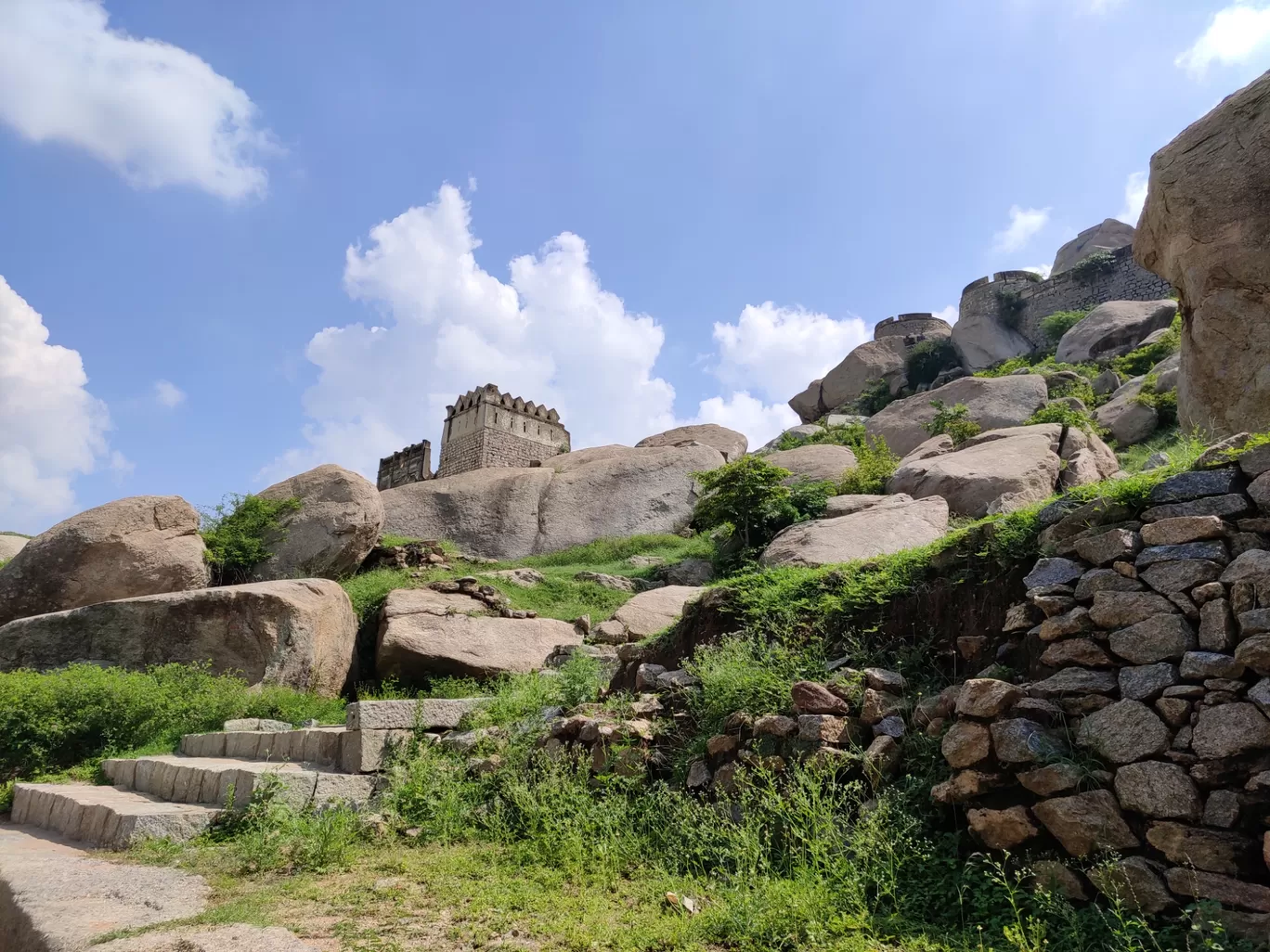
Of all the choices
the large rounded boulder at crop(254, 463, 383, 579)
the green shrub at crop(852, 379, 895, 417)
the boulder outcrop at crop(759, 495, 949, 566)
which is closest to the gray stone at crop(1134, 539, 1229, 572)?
the boulder outcrop at crop(759, 495, 949, 566)

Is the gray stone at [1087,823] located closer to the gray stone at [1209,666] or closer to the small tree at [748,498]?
the gray stone at [1209,666]

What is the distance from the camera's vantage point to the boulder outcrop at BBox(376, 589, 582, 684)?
10.6 m

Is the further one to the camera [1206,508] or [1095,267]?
[1095,267]

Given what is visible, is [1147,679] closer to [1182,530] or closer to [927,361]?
[1182,530]

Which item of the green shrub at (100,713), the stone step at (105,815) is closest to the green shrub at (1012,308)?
the green shrub at (100,713)

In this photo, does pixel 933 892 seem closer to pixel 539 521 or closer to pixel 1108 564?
pixel 1108 564

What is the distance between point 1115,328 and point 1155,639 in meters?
26.6

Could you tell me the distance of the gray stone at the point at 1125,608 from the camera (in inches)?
144

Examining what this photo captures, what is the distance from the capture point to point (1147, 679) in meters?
3.50

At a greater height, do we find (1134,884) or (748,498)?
(748,498)

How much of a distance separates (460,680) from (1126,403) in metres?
13.5

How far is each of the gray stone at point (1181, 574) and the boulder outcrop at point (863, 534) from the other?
5.77 meters

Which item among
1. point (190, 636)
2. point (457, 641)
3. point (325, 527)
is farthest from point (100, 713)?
point (325, 527)

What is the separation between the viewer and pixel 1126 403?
15.6 meters
